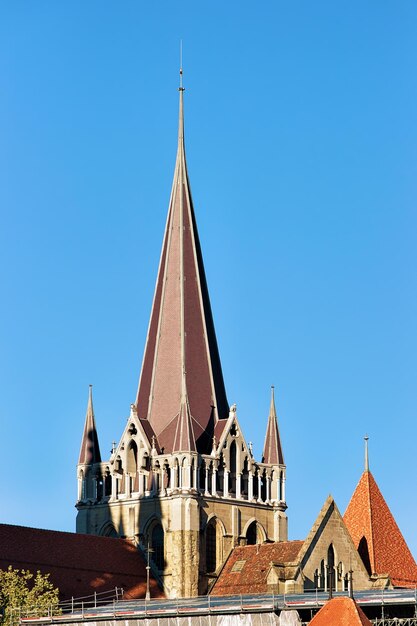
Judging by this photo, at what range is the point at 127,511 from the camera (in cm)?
8581

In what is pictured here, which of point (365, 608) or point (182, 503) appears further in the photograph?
point (182, 503)

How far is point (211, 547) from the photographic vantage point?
276 ft

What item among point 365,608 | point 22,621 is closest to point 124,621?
point 22,621

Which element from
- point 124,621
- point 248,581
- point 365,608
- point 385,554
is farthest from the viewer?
point 385,554

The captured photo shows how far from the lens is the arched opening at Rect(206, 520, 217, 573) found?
275 feet

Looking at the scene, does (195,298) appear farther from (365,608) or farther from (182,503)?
(365,608)

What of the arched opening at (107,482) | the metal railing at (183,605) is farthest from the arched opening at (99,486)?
the metal railing at (183,605)

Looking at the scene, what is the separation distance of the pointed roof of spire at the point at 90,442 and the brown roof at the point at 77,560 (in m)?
5.95

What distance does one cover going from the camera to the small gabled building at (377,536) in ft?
283

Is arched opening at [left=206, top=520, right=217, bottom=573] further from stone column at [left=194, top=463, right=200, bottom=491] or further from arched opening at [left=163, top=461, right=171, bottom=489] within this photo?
arched opening at [left=163, top=461, right=171, bottom=489]

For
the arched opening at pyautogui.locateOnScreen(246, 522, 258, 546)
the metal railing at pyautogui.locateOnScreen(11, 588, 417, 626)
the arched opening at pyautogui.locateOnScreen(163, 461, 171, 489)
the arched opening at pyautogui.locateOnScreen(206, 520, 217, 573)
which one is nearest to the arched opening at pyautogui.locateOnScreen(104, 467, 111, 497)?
the arched opening at pyautogui.locateOnScreen(163, 461, 171, 489)

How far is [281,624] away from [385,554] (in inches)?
975

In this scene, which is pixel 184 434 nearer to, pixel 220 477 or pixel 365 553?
pixel 220 477

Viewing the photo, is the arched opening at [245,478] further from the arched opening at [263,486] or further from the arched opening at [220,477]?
the arched opening at [220,477]
